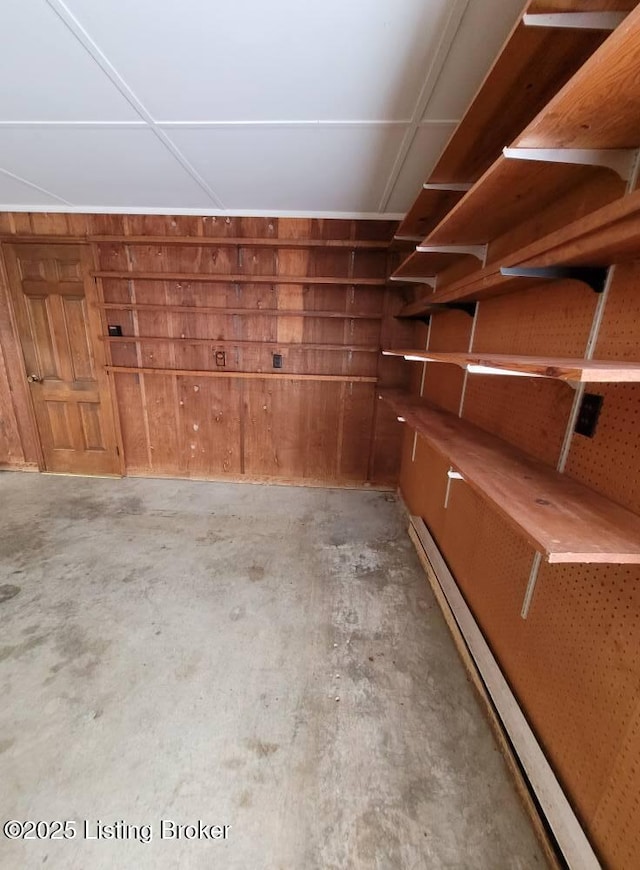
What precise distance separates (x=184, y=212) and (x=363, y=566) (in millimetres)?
3084

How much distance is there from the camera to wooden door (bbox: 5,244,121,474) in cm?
303

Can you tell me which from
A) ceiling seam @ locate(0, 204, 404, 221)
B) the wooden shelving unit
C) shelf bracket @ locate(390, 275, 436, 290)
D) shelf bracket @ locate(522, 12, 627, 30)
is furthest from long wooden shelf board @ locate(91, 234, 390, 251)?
shelf bracket @ locate(522, 12, 627, 30)

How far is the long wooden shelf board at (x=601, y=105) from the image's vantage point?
564 mm

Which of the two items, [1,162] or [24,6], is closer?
[24,6]

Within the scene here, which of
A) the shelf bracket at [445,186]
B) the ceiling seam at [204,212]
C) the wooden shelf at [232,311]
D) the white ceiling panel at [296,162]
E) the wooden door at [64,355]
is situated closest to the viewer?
the shelf bracket at [445,186]

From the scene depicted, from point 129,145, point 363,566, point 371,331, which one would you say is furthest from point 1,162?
point 363,566

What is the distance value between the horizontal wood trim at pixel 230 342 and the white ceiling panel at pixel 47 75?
161 cm

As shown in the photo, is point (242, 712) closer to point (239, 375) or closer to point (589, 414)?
point (589, 414)

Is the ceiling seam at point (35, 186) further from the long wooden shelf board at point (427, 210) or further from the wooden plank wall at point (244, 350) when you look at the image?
the long wooden shelf board at point (427, 210)

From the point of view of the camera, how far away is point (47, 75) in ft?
4.34

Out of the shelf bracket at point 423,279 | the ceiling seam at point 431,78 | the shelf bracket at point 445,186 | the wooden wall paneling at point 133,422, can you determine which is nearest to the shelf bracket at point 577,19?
the ceiling seam at point 431,78

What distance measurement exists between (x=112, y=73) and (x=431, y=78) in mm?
1198

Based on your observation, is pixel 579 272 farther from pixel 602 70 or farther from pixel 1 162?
pixel 1 162

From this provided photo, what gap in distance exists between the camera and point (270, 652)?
162cm
